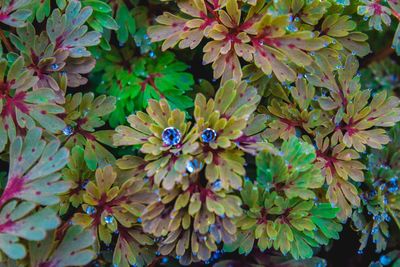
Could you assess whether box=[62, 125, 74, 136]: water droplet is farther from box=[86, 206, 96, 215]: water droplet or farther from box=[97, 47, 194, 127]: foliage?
box=[86, 206, 96, 215]: water droplet

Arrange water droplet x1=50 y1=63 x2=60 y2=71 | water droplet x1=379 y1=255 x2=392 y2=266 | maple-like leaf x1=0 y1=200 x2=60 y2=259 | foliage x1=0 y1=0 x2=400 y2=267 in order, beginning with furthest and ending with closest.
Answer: water droplet x1=379 y1=255 x2=392 y2=266 → water droplet x1=50 y1=63 x2=60 y2=71 → foliage x1=0 y1=0 x2=400 y2=267 → maple-like leaf x1=0 y1=200 x2=60 y2=259

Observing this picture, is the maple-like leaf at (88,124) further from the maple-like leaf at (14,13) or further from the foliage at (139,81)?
the maple-like leaf at (14,13)

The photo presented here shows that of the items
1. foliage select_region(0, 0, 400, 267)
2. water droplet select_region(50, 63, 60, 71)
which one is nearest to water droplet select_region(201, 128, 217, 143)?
foliage select_region(0, 0, 400, 267)

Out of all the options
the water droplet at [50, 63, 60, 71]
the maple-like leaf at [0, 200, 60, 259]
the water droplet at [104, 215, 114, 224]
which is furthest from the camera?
the water droplet at [50, 63, 60, 71]

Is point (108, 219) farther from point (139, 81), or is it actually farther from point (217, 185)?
point (139, 81)

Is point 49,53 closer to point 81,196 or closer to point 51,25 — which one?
point 51,25

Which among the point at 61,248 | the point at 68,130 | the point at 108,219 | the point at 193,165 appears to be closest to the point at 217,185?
the point at 193,165
